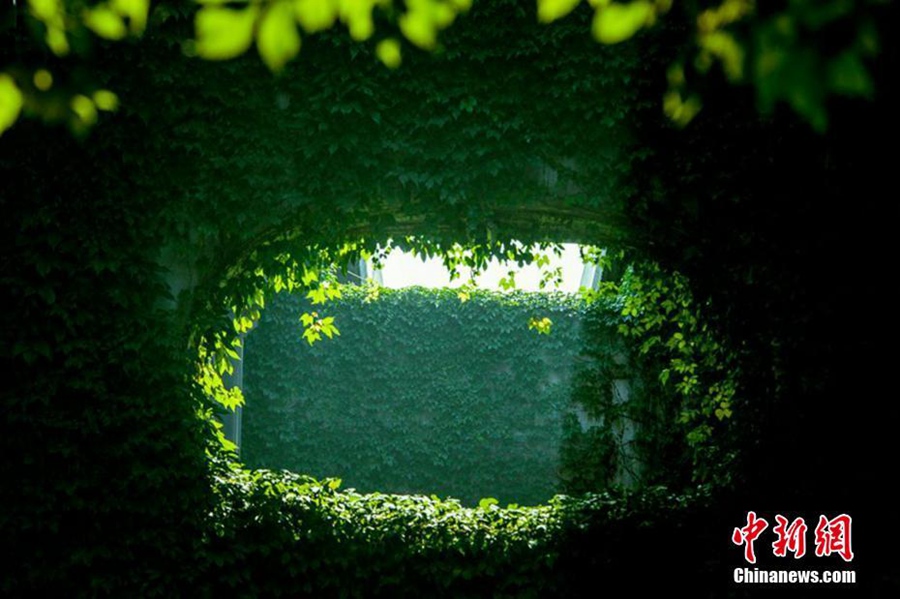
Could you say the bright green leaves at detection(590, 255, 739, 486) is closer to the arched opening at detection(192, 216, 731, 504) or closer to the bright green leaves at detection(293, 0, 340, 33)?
the bright green leaves at detection(293, 0, 340, 33)

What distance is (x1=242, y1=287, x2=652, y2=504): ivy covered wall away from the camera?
36.8 feet

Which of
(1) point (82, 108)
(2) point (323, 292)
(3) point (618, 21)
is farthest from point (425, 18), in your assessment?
(2) point (323, 292)

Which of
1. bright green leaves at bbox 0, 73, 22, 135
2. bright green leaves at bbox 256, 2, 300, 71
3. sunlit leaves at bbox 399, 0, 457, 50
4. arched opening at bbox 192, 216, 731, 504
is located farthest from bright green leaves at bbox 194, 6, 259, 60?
arched opening at bbox 192, 216, 731, 504

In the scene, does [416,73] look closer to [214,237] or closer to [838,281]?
[214,237]

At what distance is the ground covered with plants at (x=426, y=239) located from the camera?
4.38 m

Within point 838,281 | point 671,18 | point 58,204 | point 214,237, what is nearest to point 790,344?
point 838,281
